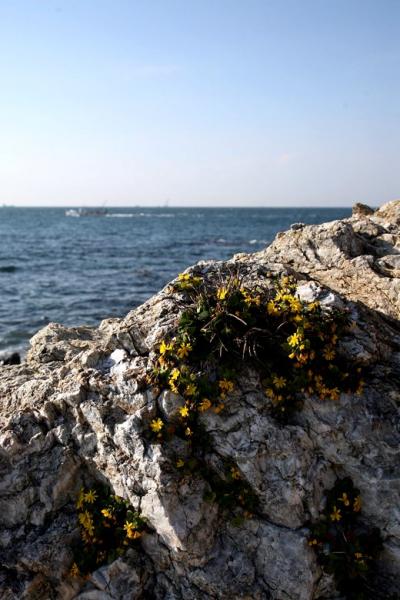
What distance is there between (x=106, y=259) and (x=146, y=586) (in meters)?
40.3

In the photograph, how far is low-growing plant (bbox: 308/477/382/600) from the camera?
204 inches

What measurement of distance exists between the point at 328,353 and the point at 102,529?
321cm

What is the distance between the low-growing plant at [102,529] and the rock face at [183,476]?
10 centimetres

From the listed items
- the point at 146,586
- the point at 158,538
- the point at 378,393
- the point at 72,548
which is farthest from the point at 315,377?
the point at 72,548

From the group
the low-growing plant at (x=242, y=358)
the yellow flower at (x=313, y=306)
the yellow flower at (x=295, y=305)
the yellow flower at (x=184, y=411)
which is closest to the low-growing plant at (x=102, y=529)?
the low-growing plant at (x=242, y=358)

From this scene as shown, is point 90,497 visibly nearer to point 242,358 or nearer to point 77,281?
point 242,358

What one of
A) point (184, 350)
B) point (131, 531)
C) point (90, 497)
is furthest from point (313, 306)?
point (90, 497)

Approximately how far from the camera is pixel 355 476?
18.0 ft

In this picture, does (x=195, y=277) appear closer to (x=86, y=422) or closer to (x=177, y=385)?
(x=177, y=385)

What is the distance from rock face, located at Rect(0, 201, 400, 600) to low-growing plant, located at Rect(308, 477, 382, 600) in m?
0.10

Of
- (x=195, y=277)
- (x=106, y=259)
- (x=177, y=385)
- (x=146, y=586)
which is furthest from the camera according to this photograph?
(x=106, y=259)

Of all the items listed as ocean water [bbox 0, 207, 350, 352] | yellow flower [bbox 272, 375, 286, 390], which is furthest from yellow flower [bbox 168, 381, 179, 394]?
ocean water [bbox 0, 207, 350, 352]

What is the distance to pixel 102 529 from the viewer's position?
548 cm

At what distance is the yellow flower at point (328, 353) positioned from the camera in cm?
582
